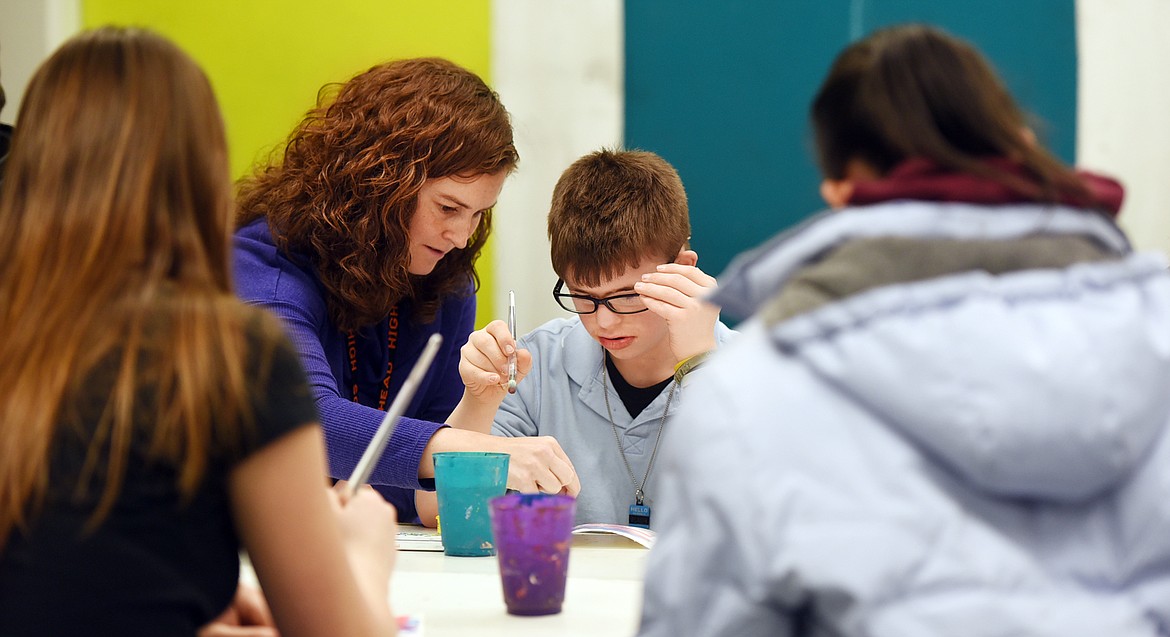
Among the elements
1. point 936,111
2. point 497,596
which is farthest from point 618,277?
point 936,111

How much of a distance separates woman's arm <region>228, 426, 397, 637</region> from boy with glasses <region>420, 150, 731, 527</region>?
1.01 m

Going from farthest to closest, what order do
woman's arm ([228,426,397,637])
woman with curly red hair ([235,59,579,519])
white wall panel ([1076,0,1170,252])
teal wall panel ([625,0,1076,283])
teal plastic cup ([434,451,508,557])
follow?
teal wall panel ([625,0,1076,283]) < white wall panel ([1076,0,1170,252]) < woman with curly red hair ([235,59,579,519]) < teal plastic cup ([434,451,508,557]) < woman's arm ([228,426,397,637])

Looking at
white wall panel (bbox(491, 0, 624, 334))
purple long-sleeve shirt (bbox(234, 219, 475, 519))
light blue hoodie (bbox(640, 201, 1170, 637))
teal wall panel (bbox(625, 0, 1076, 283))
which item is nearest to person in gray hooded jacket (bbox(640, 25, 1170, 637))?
light blue hoodie (bbox(640, 201, 1170, 637))

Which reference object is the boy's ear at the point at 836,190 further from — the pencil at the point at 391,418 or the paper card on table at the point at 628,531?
the paper card on table at the point at 628,531

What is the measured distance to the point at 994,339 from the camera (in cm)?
77

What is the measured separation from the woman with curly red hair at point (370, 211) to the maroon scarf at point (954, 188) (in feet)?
3.61

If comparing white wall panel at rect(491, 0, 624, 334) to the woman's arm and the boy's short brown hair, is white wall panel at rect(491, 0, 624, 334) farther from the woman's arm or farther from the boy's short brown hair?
the woman's arm

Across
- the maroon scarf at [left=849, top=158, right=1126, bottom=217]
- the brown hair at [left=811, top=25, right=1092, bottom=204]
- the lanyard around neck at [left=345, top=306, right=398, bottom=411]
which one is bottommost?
the lanyard around neck at [left=345, top=306, right=398, bottom=411]

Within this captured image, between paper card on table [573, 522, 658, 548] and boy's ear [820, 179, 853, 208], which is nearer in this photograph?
boy's ear [820, 179, 853, 208]

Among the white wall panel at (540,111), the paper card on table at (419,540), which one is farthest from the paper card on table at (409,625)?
the white wall panel at (540,111)

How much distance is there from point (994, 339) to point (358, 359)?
4.90 feet

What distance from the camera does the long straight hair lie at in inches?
32.0

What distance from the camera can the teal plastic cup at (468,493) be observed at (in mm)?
1594

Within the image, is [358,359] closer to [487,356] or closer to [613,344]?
[487,356]
